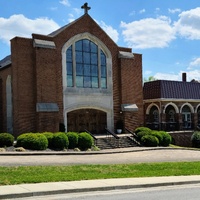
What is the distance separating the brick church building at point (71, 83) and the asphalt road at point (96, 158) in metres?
9.03

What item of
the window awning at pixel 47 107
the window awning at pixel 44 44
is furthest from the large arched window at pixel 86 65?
the window awning at pixel 47 107

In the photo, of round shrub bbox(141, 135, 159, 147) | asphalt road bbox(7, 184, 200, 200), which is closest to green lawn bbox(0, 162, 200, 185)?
→ asphalt road bbox(7, 184, 200, 200)

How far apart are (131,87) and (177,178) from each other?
23120 millimetres

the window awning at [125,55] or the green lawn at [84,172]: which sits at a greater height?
the window awning at [125,55]

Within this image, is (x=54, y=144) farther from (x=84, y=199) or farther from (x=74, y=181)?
(x=84, y=199)

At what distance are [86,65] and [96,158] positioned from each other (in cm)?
1475

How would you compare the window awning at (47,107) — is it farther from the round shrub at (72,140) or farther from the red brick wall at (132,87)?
the red brick wall at (132,87)

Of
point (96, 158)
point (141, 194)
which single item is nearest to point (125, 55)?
point (96, 158)

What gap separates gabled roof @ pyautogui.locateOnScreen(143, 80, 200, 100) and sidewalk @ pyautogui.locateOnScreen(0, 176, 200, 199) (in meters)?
26.7

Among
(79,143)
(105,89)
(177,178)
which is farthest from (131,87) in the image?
(177,178)

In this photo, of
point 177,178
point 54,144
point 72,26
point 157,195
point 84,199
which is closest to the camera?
point 84,199

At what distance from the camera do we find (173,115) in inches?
1630

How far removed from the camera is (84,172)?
46.5ft

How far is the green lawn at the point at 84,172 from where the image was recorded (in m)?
12.2
